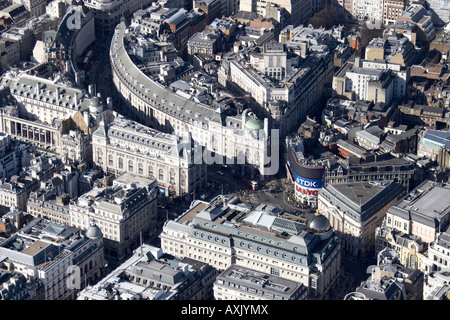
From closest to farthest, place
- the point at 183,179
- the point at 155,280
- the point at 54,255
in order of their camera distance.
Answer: the point at 155,280
the point at 54,255
the point at 183,179

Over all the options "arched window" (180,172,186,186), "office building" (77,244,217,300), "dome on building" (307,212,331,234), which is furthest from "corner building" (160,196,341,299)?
"arched window" (180,172,186,186)

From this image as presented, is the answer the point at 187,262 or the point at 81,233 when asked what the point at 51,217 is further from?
the point at 187,262

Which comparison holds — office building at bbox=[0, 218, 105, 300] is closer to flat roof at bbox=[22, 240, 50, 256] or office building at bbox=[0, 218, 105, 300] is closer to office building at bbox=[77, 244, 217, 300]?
flat roof at bbox=[22, 240, 50, 256]

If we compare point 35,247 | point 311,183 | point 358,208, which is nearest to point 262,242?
point 358,208

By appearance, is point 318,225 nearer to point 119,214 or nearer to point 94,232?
point 119,214

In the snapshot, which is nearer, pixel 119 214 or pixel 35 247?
pixel 35 247

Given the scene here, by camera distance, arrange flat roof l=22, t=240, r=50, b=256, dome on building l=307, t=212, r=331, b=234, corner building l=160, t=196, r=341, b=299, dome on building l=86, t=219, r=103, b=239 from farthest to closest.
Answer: dome on building l=86, t=219, r=103, b=239, dome on building l=307, t=212, r=331, b=234, corner building l=160, t=196, r=341, b=299, flat roof l=22, t=240, r=50, b=256

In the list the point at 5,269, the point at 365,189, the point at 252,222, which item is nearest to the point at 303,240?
the point at 252,222

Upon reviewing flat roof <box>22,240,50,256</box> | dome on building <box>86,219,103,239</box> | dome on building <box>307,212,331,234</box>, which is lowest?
dome on building <box>86,219,103,239</box>

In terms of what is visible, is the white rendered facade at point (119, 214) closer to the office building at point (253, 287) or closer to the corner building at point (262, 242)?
the corner building at point (262, 242)


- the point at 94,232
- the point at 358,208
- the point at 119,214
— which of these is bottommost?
the point at 358,208

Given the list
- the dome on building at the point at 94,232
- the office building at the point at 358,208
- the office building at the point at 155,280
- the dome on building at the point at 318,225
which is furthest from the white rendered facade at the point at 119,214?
the office building at the point at 358,208
